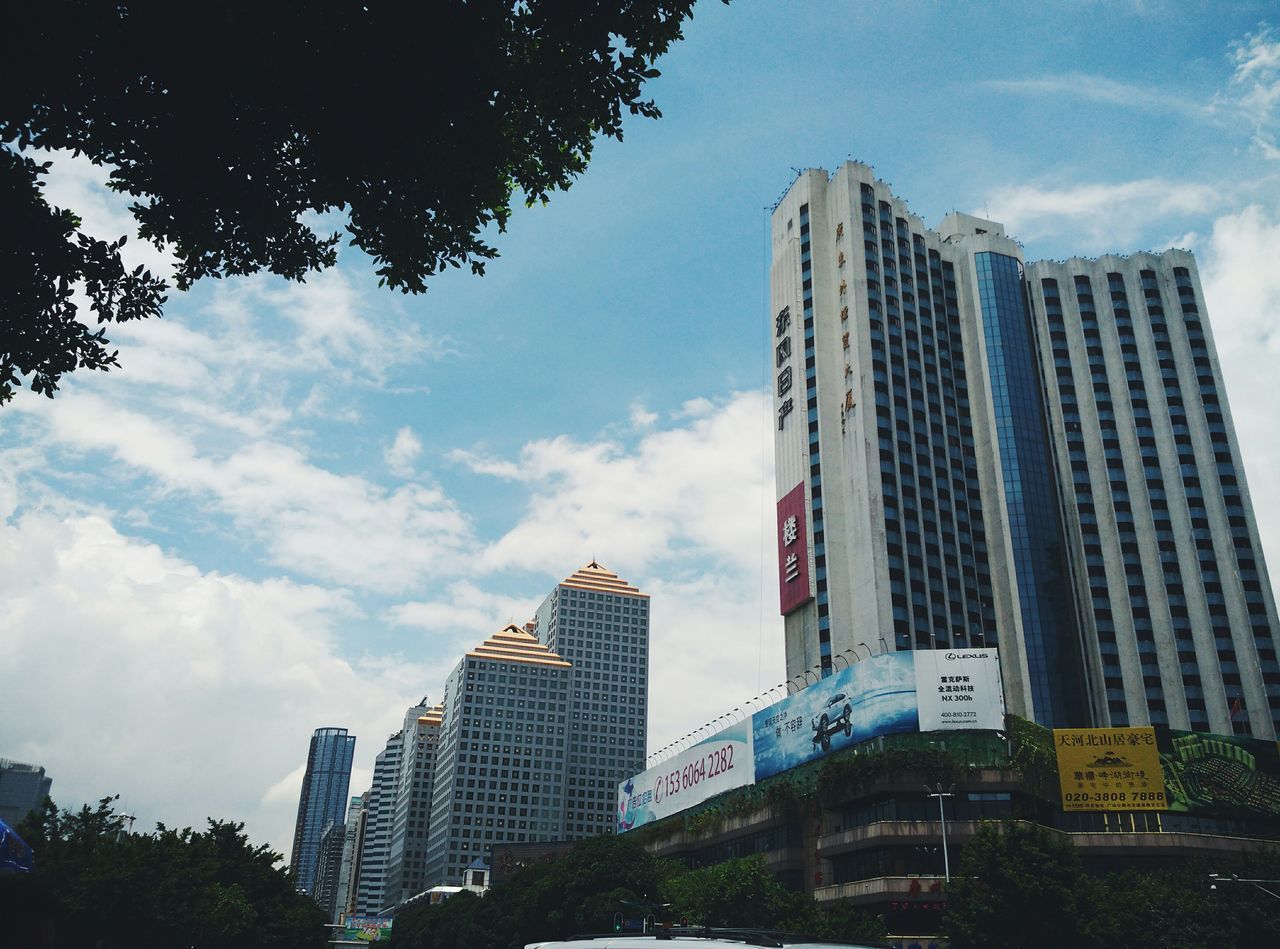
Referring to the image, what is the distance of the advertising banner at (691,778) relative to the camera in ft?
262

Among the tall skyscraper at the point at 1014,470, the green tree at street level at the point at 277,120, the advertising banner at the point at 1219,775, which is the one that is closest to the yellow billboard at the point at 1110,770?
the advertising banner at the point at 1219,775

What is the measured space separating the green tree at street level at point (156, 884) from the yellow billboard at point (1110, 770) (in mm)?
52415

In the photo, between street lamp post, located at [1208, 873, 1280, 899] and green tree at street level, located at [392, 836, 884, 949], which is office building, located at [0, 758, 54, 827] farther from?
street lamp post, located at [1208, 873, 1280, 899]

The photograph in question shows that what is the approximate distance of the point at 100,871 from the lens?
4094 cm

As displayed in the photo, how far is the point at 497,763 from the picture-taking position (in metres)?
191

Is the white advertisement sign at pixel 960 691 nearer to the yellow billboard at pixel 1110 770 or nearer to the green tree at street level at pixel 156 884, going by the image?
the yellow billboard at pixel 1110 770

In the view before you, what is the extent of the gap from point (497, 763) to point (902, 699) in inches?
5531

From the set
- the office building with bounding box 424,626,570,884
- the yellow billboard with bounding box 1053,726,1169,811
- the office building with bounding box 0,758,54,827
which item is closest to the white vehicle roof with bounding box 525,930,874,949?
the yellow billboard with bounding box 1053,726,1169,811

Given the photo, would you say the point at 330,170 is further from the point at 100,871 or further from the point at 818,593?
the point at 818,593

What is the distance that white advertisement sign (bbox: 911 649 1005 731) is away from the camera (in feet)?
207

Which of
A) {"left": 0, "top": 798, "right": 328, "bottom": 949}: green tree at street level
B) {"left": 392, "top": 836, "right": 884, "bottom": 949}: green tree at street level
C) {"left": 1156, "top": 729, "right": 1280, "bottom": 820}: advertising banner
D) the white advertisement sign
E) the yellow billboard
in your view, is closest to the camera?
{"left": 0, "top": 798, "right": 328, "bottom": 949}: green tree at street level

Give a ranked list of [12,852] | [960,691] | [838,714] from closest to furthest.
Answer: [12,852]
[960,691]
[838,714]

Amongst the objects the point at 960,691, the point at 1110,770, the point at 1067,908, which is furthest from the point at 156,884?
the point at 1110,770

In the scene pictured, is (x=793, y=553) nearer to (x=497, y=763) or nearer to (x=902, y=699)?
(x=902, y=699)
